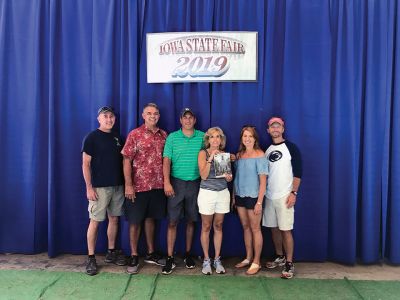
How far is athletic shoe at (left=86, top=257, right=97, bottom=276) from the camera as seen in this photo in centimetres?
295

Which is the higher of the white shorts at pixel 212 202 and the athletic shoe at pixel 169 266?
the white shorts at pixel 212 202

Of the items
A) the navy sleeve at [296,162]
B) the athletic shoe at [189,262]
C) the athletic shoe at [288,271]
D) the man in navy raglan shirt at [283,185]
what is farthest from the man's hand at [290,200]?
the athletic shoe at [189,262]

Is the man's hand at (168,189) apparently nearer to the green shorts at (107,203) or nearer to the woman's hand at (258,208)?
the green shorts at (107,203)

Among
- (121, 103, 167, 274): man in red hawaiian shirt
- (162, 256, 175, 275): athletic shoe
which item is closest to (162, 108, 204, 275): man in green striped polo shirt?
(162, 256, 175, 275): athletic shoe

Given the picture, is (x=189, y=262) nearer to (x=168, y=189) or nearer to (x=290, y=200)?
(x=168, y=189)

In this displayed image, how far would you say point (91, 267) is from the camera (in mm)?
2984

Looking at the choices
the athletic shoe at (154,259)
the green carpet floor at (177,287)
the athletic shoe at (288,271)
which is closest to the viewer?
the green carpet floor at (177,287)

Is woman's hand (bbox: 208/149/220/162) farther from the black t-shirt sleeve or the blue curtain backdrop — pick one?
the black t-shirt sleeve

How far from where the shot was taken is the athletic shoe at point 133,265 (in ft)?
9.78

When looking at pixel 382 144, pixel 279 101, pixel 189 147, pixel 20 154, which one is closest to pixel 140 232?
pixel 189 147

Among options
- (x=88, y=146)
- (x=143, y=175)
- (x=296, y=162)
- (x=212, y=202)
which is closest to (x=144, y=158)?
(x=143, y=175)

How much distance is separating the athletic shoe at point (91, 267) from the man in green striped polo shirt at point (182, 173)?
662 millimetres

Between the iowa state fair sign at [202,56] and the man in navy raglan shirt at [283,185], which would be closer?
the man in navy raglan shirt at [283,185]

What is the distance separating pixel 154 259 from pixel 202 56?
213 centimetres
